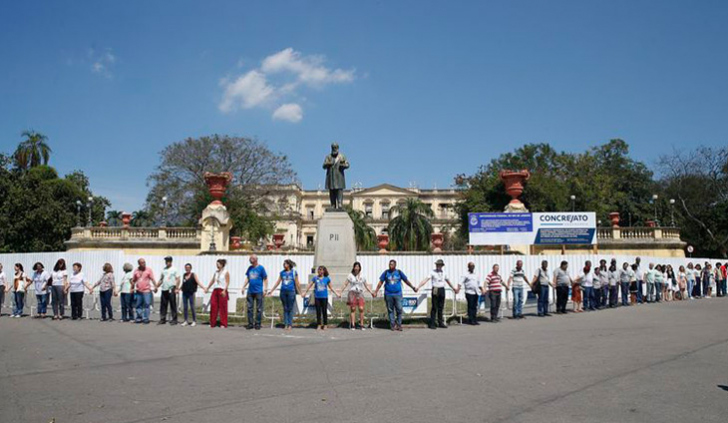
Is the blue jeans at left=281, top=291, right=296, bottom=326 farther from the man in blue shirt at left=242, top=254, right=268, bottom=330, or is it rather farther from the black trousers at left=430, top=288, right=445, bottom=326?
the black trousers at left=430, top=288, right=445, bottom=326

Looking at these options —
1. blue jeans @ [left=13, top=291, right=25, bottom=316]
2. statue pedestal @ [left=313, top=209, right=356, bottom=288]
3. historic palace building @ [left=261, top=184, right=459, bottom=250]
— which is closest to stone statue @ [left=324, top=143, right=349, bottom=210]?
statue pedestal @ [left=313, top=209, right=356, bottom=288]

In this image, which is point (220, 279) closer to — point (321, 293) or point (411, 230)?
point (321, 293)

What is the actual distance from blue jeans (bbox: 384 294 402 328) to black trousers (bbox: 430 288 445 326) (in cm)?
90

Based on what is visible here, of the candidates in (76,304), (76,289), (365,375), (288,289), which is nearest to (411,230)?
(76,304)

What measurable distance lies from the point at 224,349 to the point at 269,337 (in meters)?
1.87

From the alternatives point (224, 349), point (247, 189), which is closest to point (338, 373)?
point (224, 349)

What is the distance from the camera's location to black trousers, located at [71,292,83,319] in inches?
588

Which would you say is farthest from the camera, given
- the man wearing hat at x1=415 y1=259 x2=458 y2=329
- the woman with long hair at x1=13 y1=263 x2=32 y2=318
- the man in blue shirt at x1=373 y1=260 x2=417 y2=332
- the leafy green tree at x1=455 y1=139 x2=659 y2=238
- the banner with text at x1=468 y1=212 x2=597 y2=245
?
the leafy green tree at x1=455 y1=139 x2=659 y2=238

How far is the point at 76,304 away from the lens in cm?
1504

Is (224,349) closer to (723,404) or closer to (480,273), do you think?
(723,404)

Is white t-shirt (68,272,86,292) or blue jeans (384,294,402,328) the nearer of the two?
blue jeans (384,294,402,328)

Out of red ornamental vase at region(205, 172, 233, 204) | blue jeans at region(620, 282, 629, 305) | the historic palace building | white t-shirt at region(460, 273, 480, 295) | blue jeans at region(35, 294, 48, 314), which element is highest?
the historic palace building

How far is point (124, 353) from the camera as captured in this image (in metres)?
9.46

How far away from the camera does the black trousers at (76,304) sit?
14938 mm
